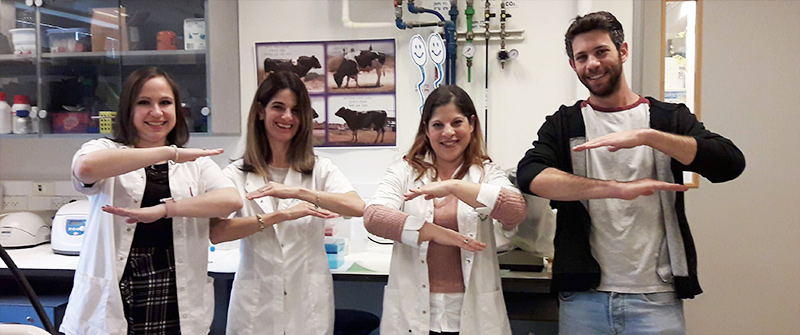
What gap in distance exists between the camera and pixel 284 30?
276 centimetres

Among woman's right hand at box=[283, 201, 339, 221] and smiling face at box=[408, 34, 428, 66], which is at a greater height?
smiling face at box=[408, 34, 428, 66]

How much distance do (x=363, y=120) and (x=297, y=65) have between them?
449mm

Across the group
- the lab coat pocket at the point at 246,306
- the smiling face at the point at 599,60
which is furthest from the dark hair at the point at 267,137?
the smiling face at the point at 599,60

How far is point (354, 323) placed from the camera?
215 centimetres

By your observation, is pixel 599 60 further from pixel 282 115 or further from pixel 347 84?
pixel 347 84

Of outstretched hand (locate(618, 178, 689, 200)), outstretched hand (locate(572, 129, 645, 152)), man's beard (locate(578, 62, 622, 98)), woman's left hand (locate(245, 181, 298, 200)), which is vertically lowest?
woman's left hand (locate(245, 181, 298, 200))

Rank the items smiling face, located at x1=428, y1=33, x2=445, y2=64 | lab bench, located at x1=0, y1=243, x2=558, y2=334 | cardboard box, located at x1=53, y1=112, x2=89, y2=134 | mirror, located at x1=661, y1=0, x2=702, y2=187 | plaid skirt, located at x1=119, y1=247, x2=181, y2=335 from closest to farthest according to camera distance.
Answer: plaid skirt, located at x1=119, y1=247, x2=181, y2=335 < lab bench, located at x1=0, y1=243, x2=558, y2=334 < smiling face, located at x1=428, y1=33, x2=445, y2=64 < mirror, located at x1=661, y1=0, x2=702, y2=187 < cardboard box, located at x1=53, y1=112, x2=89, y2=134

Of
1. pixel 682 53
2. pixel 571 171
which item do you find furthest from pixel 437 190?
pixel 682 53

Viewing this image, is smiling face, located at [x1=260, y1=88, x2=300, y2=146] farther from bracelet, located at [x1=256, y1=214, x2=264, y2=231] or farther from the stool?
the stool

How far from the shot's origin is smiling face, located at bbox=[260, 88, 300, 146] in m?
1.74

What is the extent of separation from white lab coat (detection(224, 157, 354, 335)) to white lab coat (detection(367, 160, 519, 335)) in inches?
9.0

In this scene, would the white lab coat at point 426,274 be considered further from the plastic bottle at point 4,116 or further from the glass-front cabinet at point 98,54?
the plastic bottle at point 4,116

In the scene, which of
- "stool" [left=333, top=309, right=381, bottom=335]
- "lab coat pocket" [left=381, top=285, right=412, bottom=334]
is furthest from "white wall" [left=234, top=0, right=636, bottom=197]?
"lab coat pocket" [left=381, top=285, right=412, bottom=334]

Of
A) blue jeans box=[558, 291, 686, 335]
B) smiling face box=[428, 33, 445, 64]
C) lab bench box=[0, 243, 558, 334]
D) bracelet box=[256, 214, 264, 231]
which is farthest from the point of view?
smiling face box=[428, 33, 445, 64]
